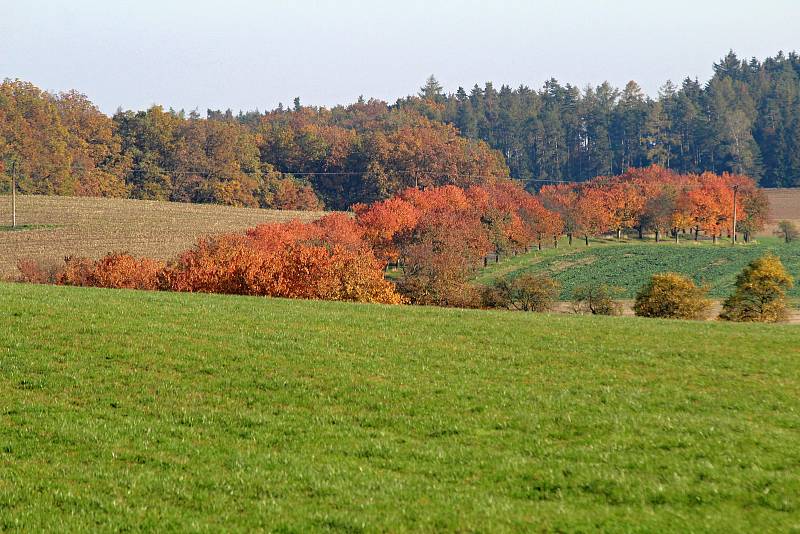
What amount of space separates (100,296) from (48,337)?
1066 centimetres

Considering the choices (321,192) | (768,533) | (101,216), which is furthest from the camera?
(321,192)

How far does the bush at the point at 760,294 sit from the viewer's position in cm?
7000

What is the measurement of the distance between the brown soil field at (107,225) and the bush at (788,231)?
8360 centimetres

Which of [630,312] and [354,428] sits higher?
[354,428]

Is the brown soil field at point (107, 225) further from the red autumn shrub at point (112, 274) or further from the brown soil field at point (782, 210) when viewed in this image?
the brown soil field at point (782, 210)

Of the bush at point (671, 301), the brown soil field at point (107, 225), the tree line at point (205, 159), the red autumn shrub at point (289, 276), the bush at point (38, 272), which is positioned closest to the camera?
the red autumn shrub at point (289, 276)

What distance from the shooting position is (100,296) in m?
34.1

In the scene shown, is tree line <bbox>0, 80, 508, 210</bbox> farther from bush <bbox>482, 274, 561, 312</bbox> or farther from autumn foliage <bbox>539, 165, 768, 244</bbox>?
bush <bbox>482, 274, 561, 312</bbox>

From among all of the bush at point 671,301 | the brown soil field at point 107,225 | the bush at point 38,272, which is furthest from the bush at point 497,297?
the brown soil field at point 107,225

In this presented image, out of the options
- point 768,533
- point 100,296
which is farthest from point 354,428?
point 100,296

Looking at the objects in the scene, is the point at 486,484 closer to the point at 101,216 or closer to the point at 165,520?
the point at 165,520

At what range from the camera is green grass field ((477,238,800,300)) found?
11106 cm

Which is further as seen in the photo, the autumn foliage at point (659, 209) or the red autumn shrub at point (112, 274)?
the autumn foliage at point (659, 209)

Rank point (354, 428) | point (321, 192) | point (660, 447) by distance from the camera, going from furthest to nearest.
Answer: point (321, 192)
point (354, 428)
point (660, 447)
